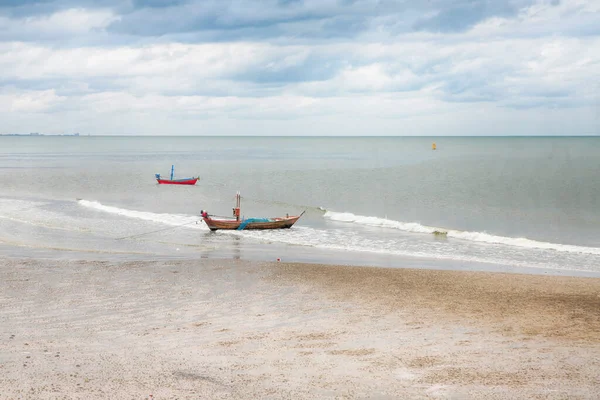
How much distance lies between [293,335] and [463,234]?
76.0 feet

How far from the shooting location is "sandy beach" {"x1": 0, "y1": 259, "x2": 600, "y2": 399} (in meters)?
10.7

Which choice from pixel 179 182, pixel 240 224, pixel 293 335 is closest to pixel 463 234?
pixel 240 224

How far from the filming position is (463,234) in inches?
1362

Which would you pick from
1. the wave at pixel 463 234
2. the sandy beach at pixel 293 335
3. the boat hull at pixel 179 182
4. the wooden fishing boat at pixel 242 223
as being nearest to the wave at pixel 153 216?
the wooden fishing boat at pixel 242 223

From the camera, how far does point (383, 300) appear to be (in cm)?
1781

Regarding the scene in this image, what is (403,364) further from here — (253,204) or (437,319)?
(253,204)

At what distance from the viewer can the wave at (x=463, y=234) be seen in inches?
1199

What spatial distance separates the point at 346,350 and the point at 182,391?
3972 millimetres

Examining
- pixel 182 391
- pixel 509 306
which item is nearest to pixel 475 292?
pixel 509 306

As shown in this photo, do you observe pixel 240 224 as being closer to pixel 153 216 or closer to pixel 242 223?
pixel 242 223

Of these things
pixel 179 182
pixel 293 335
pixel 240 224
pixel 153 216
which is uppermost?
pixel 179 182

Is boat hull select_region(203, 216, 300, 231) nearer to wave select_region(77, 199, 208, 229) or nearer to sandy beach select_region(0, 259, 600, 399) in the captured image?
wave select_region(77, 199, 208, 229)

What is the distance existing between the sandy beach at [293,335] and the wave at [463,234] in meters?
9.21

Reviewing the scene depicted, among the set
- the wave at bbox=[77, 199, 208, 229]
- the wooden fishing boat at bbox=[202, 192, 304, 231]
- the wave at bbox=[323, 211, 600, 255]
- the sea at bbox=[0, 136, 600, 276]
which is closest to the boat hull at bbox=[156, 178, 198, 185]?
the sea at bbox=[0, 136, 600, 276]
